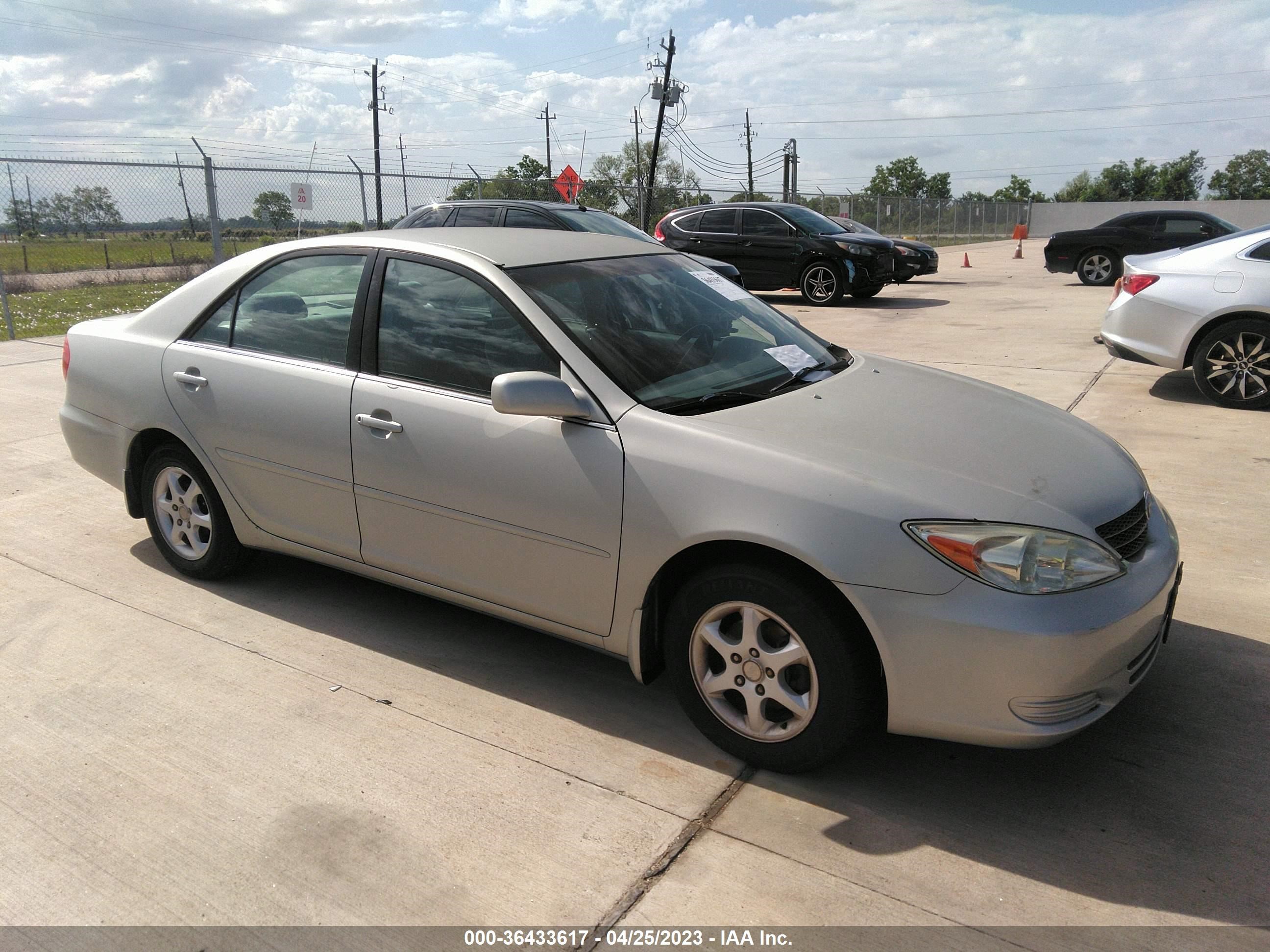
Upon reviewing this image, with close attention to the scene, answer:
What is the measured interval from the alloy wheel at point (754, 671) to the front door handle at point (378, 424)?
132 cm

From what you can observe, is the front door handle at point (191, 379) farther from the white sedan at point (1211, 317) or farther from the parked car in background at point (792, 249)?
the parked car in background at point (792, 249)

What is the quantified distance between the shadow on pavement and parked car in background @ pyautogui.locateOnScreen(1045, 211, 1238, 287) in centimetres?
1647

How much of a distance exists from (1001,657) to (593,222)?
1018 centimetres

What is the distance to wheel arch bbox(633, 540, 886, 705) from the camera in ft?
9.23

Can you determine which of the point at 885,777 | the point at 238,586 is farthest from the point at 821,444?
the point at 238,586

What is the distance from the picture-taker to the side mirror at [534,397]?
3.11m

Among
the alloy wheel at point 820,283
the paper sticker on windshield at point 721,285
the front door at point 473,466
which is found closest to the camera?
the front door at point 473,466

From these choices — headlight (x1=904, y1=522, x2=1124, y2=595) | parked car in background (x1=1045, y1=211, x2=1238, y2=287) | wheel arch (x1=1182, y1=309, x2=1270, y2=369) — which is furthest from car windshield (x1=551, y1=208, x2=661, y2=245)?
parked car in background (x1=1045, y1=211, x2=1238, y2=287)

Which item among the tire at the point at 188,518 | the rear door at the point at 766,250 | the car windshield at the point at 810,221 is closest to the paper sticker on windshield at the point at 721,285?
the tire at the point at 188,518

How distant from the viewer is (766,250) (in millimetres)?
16109

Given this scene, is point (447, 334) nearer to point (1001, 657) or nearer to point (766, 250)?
point (1001, 657)

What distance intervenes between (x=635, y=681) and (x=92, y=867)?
1.82 m

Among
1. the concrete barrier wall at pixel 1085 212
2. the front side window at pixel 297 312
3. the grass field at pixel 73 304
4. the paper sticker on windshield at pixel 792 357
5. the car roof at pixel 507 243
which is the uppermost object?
the concrete barrier wall at pixel 1085 212

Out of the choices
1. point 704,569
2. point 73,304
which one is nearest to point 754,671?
point 704,569
